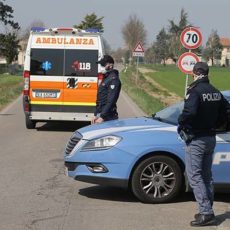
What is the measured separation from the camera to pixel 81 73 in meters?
14.3

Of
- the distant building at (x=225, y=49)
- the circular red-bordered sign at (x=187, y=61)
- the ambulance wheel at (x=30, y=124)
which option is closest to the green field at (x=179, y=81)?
the circular red-bordered sign at (x=187, y=61)

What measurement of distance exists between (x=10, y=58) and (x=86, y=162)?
6791 centimetres

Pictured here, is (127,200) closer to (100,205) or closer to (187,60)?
(100,205)

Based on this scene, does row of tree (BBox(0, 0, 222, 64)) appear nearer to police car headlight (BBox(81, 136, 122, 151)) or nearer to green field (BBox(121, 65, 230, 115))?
green field (BBox(121, 65, 230, 115))

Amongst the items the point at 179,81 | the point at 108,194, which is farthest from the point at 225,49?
the point at 108,194

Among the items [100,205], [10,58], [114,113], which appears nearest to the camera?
[100,205]

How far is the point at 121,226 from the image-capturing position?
5.96m

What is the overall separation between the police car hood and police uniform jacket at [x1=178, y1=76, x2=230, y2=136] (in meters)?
1.27

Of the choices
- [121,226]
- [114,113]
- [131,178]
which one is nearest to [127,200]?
[131,178]

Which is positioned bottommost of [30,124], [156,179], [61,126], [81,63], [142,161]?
[61,126]

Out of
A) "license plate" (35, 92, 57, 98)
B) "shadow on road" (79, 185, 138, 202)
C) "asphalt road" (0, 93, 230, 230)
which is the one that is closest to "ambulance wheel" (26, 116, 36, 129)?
"license plate" (35, 92, 57, 98)

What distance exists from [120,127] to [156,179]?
814 mm

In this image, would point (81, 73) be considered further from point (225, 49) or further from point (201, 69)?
point (225, 49)

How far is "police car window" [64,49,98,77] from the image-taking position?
14.2 m
